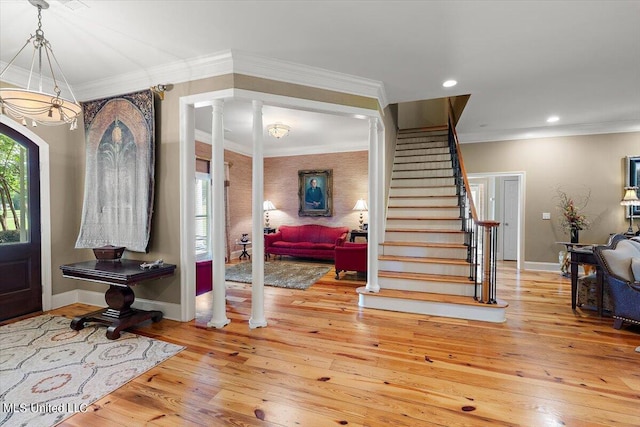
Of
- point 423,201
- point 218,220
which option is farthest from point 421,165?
point 218,220

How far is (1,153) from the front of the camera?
3062 mm

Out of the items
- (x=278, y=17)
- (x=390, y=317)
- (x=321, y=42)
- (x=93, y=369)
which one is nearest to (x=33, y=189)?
(x=93, y=369)

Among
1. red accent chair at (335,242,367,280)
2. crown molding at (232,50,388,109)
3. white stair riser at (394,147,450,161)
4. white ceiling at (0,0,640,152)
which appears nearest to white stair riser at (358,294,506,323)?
red accent chair at (335,242,367,280)

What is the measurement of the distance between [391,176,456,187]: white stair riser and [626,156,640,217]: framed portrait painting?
3.01m

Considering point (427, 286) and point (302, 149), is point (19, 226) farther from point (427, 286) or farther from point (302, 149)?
point (302, 149)

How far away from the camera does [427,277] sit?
3.72 meters

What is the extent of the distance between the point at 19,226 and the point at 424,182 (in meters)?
6.01

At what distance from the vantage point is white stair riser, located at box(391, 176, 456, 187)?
5.38 metres

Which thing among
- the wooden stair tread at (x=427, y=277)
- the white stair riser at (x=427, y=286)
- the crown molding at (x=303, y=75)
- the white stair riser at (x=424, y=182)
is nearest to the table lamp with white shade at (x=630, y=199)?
the white stair riser at (x=424, y=182)

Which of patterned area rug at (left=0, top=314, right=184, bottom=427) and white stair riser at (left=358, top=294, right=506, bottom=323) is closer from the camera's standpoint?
patterned area rug at (left=0, top=314, right=184, bottom=427)

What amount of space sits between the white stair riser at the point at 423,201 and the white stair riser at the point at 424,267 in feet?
4.87

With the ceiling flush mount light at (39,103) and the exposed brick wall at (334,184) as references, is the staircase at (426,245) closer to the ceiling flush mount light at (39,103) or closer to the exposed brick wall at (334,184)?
the exposed brick wall at (334,184)

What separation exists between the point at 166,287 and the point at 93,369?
1.06m

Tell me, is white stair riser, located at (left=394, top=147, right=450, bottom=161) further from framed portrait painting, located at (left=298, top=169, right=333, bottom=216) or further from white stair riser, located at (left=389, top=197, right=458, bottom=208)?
framed portrait painting, located at (left=298, top=169, right=333, bottom=216)
